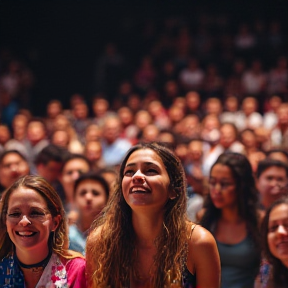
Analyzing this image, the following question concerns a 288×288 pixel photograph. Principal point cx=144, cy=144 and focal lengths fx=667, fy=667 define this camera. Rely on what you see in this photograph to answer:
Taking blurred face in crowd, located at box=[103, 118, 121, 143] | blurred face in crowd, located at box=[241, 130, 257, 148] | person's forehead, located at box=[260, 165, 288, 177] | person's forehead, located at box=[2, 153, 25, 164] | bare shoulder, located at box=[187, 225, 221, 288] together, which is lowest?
bare shoulder, located at box=[187, 225, 221, 288]

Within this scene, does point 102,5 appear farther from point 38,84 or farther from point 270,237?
point 270,237

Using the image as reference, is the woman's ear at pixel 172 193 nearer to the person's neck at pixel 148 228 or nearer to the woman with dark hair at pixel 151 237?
the woman with dark hair at pixel 151 237

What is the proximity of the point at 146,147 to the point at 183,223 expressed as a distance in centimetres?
40

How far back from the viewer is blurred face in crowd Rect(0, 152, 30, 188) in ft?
17.4

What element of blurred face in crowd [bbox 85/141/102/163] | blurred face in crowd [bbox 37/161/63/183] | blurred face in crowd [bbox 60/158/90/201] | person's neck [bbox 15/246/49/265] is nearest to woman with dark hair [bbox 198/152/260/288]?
person's neck [bbox 15/246/49/265]

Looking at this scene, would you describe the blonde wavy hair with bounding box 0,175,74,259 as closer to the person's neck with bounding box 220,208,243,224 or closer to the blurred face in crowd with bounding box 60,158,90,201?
the person's neck with bounding box 220,208,243,224

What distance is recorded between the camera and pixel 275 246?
3.40 metres

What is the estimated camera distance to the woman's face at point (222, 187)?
419 cm

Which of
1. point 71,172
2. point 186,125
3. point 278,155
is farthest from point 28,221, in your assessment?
point 186,125

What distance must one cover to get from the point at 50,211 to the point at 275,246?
1.16m

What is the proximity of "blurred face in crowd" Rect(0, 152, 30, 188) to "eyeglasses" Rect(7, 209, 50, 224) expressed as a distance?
7.43 ft

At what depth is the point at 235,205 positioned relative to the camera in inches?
167

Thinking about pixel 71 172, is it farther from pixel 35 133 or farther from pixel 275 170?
pixel 35 133

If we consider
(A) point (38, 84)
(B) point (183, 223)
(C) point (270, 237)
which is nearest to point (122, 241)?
Result: (B) point (183, 223)
